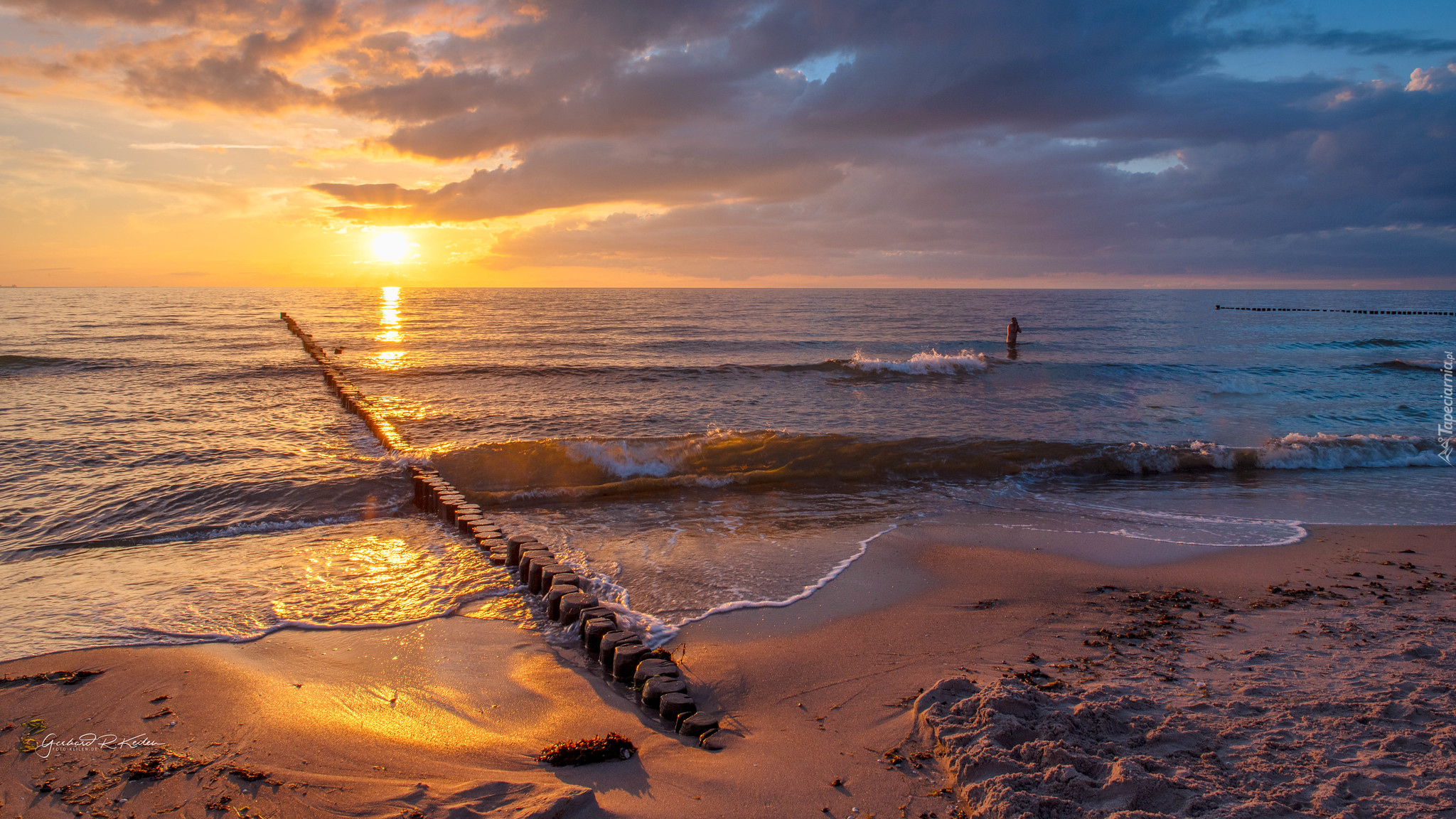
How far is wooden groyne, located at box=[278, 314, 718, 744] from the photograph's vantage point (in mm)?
4641

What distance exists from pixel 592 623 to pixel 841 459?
27.0ft

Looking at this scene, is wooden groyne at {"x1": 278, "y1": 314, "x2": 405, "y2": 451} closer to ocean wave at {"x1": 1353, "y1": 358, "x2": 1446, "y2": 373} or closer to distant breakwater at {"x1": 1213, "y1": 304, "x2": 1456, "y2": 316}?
ocean wave at {"x1": 1353, "y1": 358, "x2": 1446, "y2": 373}

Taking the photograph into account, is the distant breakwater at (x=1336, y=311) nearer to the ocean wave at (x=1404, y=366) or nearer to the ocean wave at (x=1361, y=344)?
the ocean wave at (x=1361, y=344)

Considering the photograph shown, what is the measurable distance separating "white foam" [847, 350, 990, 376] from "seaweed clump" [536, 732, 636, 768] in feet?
76.9

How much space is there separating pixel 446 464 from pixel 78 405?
11.6m

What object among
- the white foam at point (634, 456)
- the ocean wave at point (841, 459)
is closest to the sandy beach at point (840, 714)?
the ocean wave at point (841, 459)

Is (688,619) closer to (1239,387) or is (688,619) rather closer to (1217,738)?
(1217,738)

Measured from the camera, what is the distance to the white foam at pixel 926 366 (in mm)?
26891

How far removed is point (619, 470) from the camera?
12992 millimetres

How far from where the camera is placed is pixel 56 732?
429cm

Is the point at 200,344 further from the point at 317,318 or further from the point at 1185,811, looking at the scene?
the point at 1185,811

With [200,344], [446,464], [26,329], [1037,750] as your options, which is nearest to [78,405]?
[446,464]

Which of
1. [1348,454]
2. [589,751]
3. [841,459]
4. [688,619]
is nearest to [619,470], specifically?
[841,459]

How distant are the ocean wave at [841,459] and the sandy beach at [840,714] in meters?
5.69
